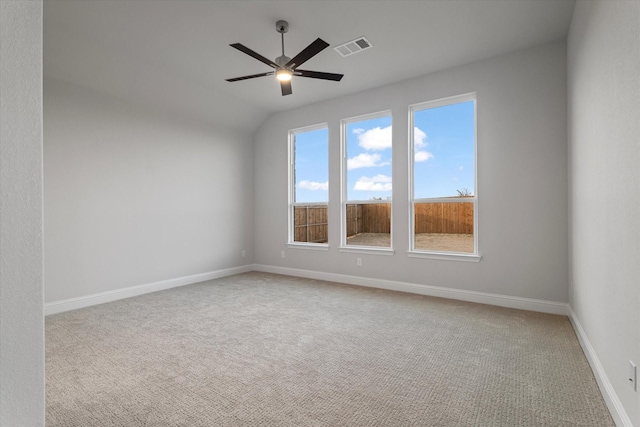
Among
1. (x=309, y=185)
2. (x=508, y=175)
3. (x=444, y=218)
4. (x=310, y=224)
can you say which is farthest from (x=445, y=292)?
(x=309, y=185)

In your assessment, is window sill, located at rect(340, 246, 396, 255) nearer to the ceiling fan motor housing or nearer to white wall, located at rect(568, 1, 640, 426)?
white wall, located at rect(568, 1, 640, 426)

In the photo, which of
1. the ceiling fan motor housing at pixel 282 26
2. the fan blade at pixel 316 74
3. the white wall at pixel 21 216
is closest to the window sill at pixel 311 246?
the fan blade at pixel 316 74

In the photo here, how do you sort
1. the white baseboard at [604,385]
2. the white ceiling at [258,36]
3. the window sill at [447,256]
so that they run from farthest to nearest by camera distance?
the window sill at [447,256], the white ceiling at [258,36], the white baseboard at [604,385]

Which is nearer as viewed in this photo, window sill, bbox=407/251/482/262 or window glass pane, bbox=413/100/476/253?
window sill, bbox=407/251/482/262

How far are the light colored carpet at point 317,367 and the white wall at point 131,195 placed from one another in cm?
72

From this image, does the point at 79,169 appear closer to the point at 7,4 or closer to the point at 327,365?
the point at 7,4

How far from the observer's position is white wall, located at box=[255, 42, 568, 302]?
370 cm

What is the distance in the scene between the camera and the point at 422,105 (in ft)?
15.2

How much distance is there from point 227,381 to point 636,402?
2.24 meters

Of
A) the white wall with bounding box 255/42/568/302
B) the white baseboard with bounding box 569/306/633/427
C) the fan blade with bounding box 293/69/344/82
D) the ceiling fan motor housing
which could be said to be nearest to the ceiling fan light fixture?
the fan blade with bounding box 293/69/344/82

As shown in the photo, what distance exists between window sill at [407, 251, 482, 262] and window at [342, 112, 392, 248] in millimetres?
481

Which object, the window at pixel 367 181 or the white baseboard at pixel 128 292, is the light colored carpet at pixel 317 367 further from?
the window at pixel 367 181

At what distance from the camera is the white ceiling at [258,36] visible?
10.1 feet

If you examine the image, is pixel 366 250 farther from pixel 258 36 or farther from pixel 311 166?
pixel 258 36
